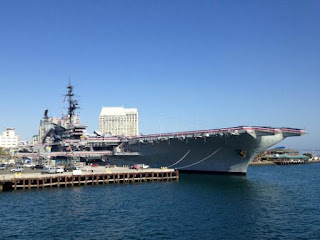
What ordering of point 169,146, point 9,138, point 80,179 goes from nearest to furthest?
point 80,179, point 169,146, point 9,138

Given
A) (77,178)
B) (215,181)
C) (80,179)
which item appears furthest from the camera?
(215,181)

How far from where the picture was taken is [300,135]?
116 ft

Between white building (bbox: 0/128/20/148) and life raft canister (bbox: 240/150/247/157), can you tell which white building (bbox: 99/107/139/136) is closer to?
white building (bbox: 0/128/20/148)

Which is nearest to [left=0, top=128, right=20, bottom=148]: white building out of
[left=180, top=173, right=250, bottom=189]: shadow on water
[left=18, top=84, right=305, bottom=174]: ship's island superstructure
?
[left=18, top=84, right=305, bottom=174]: ship's island superstructure

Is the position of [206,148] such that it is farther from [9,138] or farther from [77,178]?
[9,138]

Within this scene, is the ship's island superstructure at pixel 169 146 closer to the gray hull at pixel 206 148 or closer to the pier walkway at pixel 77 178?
the gray hull at pixel 206 148

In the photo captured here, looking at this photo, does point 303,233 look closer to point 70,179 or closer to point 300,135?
point 300,135

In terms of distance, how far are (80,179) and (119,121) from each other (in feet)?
483

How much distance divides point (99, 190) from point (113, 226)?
12780 mm

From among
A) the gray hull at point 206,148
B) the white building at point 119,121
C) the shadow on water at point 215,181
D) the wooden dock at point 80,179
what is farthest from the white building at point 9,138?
the shadow on water at point 215,181

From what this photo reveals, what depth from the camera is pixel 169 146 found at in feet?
138

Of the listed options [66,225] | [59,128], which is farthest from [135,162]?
[66,225]

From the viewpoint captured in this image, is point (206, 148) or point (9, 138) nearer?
point (206, 148)

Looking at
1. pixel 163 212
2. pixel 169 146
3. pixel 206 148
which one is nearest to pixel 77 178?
pixel 169 146
